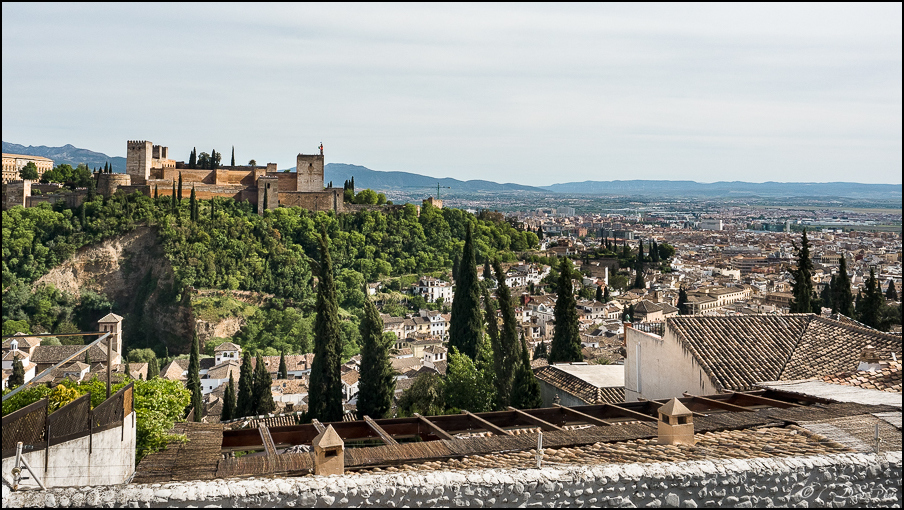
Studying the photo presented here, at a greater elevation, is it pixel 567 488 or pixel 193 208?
pixel 193 208

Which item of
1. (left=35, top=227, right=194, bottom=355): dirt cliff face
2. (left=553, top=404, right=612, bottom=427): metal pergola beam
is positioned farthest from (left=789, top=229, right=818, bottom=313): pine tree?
(left=35, top=227, right=194, bottom=355): dirt cliff face

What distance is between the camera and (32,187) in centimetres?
4491

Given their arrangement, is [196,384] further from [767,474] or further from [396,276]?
[396,276]

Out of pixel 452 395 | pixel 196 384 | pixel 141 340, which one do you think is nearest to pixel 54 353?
pixel 141 340

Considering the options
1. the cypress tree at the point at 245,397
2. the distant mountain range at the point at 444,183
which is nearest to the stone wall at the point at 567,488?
the cypress tree at the point at 245,397

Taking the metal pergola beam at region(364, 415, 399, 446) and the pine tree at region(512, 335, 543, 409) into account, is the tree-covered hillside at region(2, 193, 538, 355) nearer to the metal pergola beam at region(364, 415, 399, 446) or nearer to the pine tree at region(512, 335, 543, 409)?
the pine tree at region(512, 335, 543, 409)

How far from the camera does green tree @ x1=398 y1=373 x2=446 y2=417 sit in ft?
46.7

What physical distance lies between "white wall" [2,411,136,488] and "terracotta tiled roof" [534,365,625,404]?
7.42 m

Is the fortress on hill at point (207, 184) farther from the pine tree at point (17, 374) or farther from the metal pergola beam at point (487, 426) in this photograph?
the metal pergola beam at point (487, 426)

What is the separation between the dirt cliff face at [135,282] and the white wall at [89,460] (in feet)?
131

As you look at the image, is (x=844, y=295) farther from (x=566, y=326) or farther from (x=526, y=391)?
(x=526, y=391)

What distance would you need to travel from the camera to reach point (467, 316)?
21.3m

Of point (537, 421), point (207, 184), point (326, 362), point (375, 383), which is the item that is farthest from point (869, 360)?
point (207, 184)

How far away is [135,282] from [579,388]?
3965 cm
